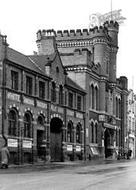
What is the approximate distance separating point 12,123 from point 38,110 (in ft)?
14.6

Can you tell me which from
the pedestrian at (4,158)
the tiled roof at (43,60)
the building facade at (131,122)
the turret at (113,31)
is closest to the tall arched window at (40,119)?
the tiled roof at (43,60)

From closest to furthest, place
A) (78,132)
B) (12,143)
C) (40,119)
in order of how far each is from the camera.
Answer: (12,143) → (40,119) → (78,132)

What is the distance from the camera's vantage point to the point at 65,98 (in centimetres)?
4956

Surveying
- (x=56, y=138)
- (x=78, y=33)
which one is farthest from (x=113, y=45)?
(x=56, y=138)

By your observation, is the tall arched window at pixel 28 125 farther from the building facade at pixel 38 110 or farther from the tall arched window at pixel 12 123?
the tall arched window at pixel 12 123

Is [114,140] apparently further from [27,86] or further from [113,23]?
[27,86]

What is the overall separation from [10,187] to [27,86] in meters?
24.5

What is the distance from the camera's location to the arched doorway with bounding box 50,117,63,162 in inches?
1858

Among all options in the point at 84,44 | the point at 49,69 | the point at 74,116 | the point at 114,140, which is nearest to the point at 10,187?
the point at 49,69

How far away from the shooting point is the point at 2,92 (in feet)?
121

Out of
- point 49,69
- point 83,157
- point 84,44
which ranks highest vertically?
point 84,44

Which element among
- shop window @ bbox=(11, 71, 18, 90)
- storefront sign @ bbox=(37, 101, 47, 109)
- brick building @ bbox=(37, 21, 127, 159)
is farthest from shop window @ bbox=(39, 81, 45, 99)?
brick building @ bbox=(37, 21, 127, 159)

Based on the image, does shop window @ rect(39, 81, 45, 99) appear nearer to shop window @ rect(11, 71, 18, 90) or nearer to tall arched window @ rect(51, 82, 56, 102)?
tall arched window @ rect(51, 82, 56, 102)

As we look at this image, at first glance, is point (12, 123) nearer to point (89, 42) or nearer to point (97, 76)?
point (97, 76)
